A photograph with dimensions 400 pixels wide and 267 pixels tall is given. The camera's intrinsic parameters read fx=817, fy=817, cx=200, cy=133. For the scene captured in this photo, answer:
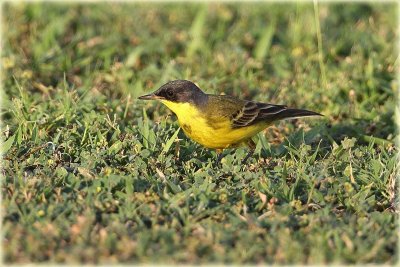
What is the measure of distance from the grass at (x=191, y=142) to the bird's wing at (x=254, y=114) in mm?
306

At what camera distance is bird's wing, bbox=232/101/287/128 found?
791cm

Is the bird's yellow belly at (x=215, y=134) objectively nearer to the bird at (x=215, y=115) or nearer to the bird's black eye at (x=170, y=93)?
the bird at (x=215, y=115)

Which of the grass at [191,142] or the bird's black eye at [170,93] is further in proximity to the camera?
the bird's black eye at [170,93]

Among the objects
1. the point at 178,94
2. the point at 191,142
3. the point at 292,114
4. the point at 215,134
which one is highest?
the point at 178,94

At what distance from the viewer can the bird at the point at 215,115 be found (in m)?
7.79

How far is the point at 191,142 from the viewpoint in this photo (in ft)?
26.4

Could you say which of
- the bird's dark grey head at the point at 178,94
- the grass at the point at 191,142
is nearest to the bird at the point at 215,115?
the bird's dark grey head at the point at 178,94

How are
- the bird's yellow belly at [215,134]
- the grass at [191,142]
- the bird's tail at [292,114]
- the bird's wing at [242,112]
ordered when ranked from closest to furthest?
the grass at [191,142] < the bird's yellow belly at [215,134] < the bird's wing at [242,112] < the bird's tail at [292,114]

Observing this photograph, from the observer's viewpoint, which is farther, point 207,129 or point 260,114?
point 260,114

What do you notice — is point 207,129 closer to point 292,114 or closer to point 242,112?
point 242,112

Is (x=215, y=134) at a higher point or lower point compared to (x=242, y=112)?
lower

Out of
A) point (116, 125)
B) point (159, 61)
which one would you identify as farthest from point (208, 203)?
point (159, 61)

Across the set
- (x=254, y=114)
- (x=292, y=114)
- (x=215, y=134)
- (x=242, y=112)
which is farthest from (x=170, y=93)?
(x=292, y=114)

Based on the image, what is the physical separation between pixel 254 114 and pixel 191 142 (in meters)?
0.68
